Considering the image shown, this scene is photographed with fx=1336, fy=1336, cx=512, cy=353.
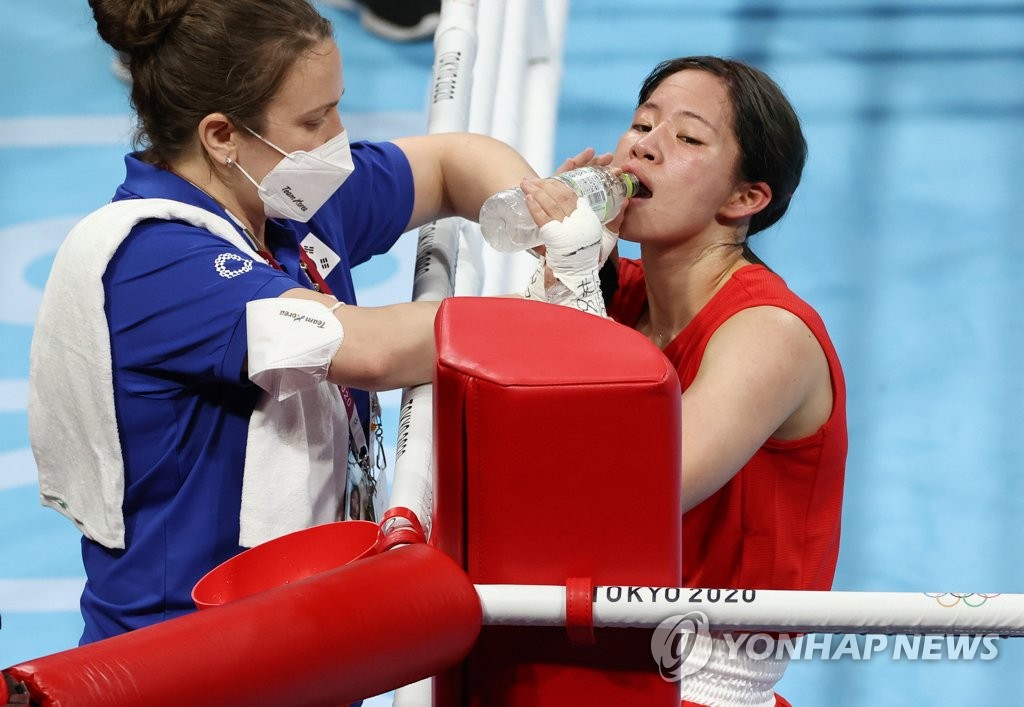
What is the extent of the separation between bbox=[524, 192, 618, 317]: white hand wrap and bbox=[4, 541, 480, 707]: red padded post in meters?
0.77

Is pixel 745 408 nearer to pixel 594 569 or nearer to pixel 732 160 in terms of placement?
pixel 732 160

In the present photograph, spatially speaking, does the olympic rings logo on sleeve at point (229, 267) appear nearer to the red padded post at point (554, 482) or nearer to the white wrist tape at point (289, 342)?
the white wrist tape at point (289, 342)

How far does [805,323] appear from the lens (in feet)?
5.56

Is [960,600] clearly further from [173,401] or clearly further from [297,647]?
[173,401]

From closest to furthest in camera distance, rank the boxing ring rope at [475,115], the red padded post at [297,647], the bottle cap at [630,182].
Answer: the red padded post at [297,647] < the boxing ring rope at [475,115] < the bottle cap at [630,182]

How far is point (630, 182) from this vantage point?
190cm

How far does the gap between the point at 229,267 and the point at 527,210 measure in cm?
55

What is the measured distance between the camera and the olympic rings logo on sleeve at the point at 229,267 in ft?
5.32

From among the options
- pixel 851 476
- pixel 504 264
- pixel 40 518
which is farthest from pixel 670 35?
pixel 40 518

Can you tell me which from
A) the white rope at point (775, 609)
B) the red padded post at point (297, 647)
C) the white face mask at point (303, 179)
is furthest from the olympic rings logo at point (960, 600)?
the white face mask at point (303, 179)

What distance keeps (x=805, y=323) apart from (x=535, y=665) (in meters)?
0.77

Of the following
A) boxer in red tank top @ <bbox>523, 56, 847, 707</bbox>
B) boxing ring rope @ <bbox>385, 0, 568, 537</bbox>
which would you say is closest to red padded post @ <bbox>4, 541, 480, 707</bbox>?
boxing ring rope @ <bbox>385, 0, 568, 537</bbox>

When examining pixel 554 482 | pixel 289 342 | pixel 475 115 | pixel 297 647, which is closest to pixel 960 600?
pixel 554 482

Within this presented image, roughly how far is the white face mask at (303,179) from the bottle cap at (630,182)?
15.3 inches
